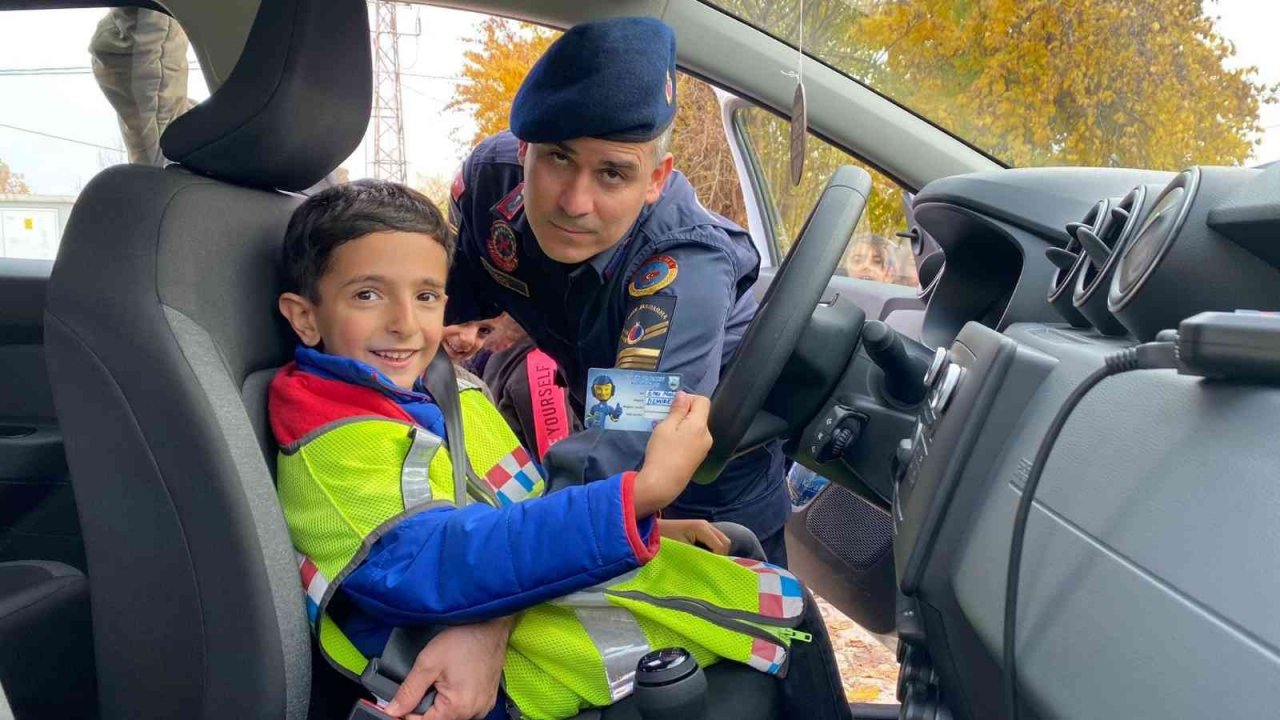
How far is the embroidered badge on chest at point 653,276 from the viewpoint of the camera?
1312 millimetres

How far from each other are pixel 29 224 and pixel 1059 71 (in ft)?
5.59

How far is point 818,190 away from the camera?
4.99 ft

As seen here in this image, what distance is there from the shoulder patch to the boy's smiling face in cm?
25

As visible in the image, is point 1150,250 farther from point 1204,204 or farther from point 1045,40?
point 1045,40

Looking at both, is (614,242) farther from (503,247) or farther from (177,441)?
(177,441)

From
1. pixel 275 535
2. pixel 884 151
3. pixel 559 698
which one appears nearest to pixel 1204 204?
pixel 559 698

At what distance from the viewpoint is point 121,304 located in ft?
3.47

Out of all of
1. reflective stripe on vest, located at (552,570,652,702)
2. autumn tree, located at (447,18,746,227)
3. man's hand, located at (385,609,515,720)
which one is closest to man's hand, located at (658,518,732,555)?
reflective stripe on vest, located at (552,570,652,702)

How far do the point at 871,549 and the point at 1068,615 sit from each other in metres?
1.00

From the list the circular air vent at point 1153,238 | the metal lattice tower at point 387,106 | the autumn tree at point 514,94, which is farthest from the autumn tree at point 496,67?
the circular air vent at point 1153,238

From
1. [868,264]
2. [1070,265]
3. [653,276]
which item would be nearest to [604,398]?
[653,276]

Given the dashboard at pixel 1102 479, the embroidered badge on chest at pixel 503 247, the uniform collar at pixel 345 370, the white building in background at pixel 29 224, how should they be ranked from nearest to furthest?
1. the dashboard at pixel 1102 479
2. the uniform collar at pixel 345 370
3. the embroidered badge on chest at pixel 503 247
4. the white building in background at pixel 29 224

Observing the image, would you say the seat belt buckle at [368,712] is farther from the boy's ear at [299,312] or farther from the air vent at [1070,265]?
the air vent at [1070,265]

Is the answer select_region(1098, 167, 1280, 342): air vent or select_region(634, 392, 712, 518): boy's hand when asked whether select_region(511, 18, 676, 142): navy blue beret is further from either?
select_region(1098, 167, 1280, 342): air vent
